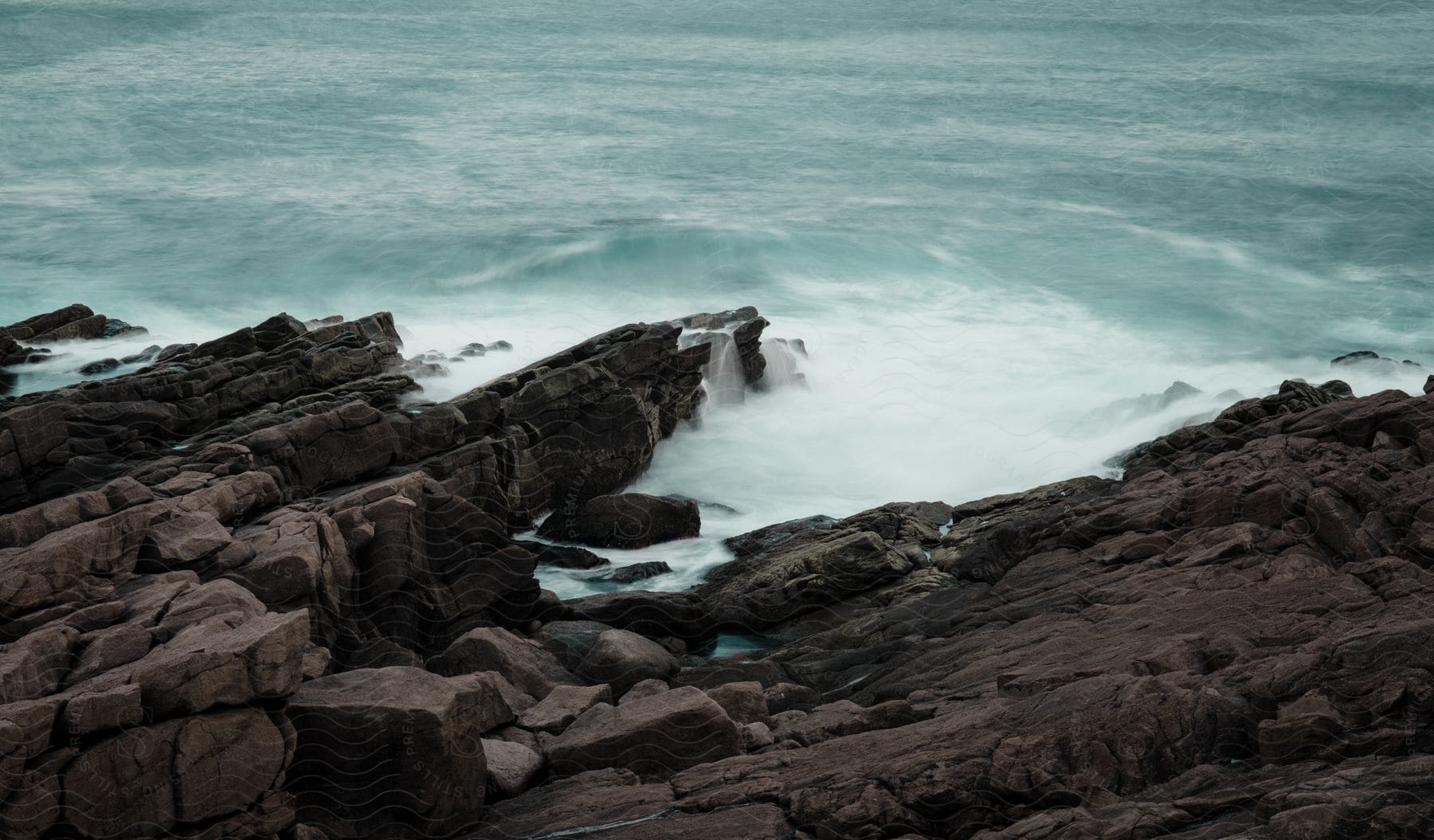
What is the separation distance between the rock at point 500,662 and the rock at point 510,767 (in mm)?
1172

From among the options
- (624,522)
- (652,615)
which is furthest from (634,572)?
(652,615)

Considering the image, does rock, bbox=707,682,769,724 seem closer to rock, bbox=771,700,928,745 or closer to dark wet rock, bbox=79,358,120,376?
rock, bbox=771,700,928,745

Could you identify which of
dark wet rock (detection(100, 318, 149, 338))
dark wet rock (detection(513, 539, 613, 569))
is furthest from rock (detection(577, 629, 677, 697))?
dark wet rock (detection(100, 318, 149, 338))

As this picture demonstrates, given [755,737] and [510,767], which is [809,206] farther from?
[510,767]

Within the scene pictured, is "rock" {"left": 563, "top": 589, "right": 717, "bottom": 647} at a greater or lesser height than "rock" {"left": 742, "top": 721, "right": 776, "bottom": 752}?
lesser

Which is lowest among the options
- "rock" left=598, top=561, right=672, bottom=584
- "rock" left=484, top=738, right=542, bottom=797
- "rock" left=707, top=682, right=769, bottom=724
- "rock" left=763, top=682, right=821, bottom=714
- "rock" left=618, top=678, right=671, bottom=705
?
"rock" left=598, top=561, right=672, bottom=584

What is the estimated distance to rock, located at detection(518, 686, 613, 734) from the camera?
19.6ft

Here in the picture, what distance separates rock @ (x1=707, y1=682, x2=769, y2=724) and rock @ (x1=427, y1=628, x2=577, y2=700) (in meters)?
1.04

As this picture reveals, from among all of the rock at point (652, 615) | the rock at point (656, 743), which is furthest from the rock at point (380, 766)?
the rock at point (652, 615)

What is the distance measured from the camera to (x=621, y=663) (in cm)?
729

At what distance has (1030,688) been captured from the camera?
556 cm

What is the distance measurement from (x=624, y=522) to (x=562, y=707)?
4.39 meters

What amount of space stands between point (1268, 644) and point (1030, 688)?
40.3 inches

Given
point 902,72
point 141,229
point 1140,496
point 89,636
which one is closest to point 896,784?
point 89,636
